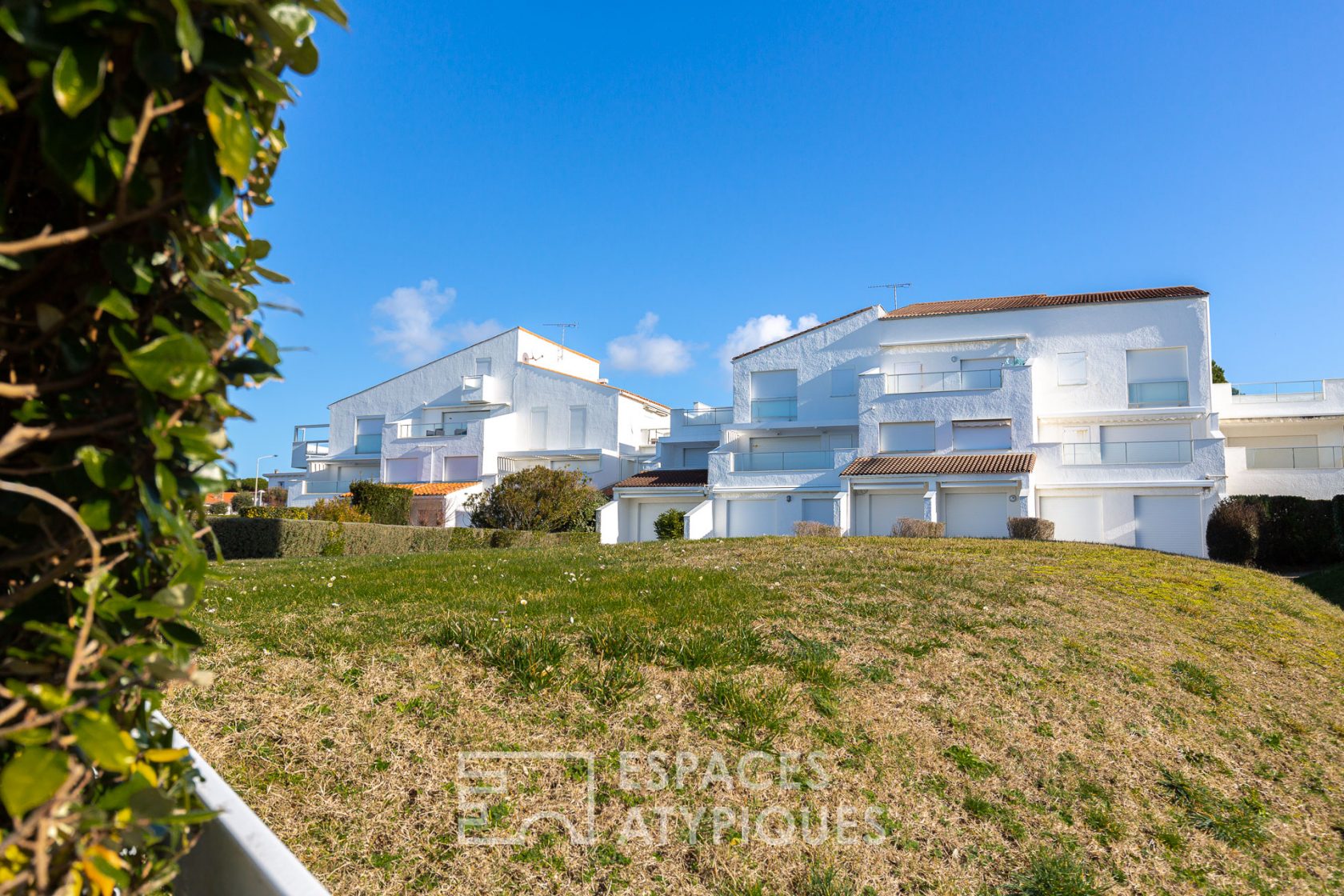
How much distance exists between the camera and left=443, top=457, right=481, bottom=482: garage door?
49406 millimetres

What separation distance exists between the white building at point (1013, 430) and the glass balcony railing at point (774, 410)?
0.09m

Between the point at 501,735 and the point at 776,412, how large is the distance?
38667mm

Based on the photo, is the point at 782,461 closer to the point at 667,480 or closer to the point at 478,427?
the point at 667,480

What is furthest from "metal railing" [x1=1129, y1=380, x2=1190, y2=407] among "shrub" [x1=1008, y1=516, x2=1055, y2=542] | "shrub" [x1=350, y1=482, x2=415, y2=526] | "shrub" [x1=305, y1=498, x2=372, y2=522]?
"shrub" [x1=305, y1=498, x2=372, y2=522]

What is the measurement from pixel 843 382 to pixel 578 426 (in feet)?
51.5

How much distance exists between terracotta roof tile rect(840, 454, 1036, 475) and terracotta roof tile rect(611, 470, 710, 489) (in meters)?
8.05

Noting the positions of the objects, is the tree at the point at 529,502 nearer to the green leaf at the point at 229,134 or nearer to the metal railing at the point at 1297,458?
the metal railing at the point at 1297,458

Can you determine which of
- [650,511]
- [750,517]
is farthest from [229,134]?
[650,511]

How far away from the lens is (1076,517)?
119ft

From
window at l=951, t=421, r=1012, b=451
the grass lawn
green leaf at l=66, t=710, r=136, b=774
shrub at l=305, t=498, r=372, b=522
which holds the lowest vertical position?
the grass lawn

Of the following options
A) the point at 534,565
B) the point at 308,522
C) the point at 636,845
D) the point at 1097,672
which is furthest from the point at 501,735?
the point at 308,522

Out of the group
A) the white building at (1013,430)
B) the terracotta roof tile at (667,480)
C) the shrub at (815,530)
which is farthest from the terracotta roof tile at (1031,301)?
the shrub at (815,530)

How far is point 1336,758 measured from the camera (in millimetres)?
7164

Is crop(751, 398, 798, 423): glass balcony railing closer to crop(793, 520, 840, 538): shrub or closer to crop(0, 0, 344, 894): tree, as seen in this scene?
crop(793, 520, 840, 538): shrub
